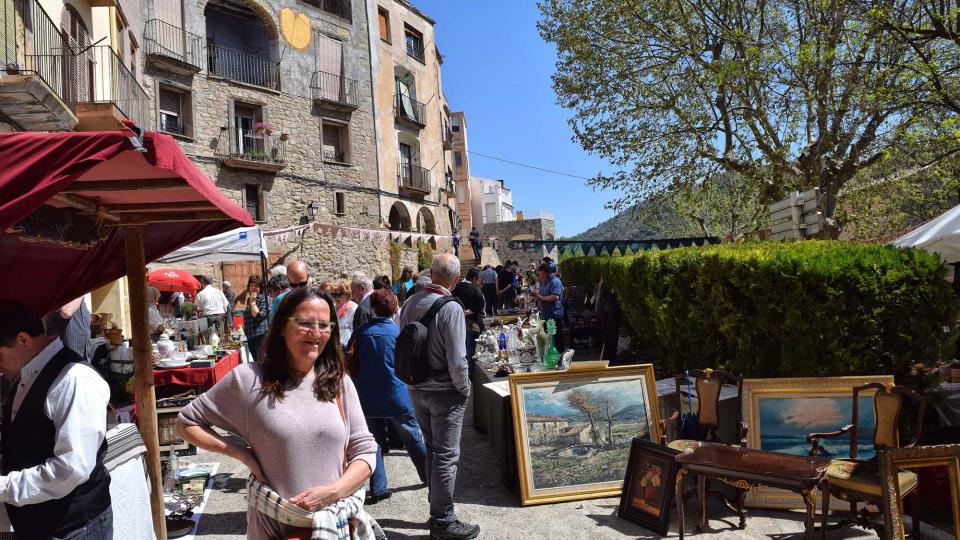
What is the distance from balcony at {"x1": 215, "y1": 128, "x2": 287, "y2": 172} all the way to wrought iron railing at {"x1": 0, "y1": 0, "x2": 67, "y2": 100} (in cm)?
1271

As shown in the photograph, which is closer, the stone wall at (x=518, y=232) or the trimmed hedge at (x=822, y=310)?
the trimmed hedge at (x=822, y=310)

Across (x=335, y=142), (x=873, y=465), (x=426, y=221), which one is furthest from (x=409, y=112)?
(x=873, y=465)

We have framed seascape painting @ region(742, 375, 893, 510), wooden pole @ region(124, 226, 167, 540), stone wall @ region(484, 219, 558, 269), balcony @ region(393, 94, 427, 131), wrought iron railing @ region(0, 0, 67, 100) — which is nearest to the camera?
wooden pole @ region(124, 226, 167, 540)

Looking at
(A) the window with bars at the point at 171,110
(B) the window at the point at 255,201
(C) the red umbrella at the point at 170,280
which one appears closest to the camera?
(C) the red umbrella at the point at 170,280

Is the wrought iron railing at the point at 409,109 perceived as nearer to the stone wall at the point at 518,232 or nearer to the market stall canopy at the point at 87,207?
the stone wall at the point at 518,232

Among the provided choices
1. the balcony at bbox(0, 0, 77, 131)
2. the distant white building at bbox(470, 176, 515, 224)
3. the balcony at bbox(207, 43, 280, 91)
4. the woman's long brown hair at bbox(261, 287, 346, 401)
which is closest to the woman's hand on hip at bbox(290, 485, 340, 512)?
the woman's long brown hair at bbox(261, 287, 346, 401)

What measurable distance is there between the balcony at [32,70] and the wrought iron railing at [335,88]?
54.3 ft

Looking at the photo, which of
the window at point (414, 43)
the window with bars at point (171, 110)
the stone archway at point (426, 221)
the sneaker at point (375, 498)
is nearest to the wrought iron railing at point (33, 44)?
the sneaker at point (375, 498)

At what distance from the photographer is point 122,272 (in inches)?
153

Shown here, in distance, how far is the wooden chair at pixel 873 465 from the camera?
386 centimetres

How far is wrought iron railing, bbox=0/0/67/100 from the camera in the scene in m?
8.90

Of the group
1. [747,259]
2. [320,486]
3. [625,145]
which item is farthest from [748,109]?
[320,486]

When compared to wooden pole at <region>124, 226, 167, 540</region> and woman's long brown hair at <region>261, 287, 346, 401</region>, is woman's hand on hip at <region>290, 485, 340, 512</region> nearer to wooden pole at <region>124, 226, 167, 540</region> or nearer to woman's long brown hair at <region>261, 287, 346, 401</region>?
woman's long brown hair at <region>261, 287, 346, 401</region>

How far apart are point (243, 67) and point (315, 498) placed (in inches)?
1022
